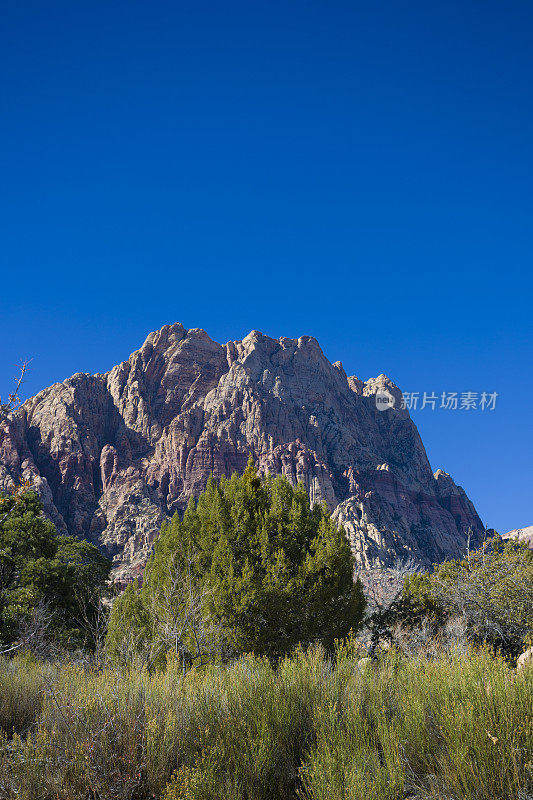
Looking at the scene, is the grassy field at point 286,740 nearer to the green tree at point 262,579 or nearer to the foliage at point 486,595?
the green tree at point 262,579

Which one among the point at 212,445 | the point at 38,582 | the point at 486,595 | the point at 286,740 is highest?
the point at 212,445

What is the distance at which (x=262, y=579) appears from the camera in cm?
1548

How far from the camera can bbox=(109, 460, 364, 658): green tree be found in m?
15.1

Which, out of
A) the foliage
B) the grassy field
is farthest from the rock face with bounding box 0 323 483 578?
the grassy field

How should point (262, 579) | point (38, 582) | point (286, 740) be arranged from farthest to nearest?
point (38, 582), point (262, 579), point (286, 740)

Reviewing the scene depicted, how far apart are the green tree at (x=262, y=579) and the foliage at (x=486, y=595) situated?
5615 mm

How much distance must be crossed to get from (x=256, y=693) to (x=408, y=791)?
2.31m

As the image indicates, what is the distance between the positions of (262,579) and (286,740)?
34.5ft

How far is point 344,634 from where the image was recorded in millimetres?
16344

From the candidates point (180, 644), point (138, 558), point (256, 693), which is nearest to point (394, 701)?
point (256, 693)

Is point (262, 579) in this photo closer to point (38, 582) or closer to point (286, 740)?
point (286, 740)

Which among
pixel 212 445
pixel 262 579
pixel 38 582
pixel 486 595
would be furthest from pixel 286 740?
pixel 212 445

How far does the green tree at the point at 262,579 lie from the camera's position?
15.1 metres

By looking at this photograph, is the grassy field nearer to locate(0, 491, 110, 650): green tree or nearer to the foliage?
the foliage
